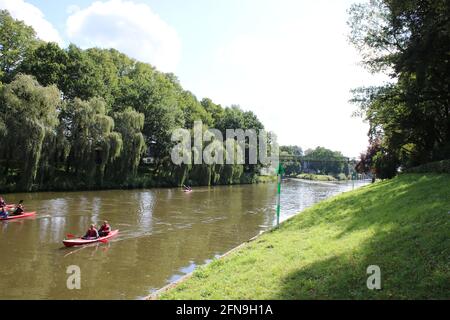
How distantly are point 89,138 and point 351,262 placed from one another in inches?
1567

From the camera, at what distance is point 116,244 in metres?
19.5

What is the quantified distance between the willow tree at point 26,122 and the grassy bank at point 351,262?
2932 centimetres

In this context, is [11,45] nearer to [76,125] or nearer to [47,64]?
[47,64]

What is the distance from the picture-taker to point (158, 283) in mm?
13648

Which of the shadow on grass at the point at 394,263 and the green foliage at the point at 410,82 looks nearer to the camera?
the shadow on grass at the point at 394,263

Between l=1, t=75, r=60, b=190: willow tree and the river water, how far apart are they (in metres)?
3.27

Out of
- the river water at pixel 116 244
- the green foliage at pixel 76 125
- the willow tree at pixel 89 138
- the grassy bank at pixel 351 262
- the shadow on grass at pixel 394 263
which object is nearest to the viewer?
the shadow on grass at pixel 394 263

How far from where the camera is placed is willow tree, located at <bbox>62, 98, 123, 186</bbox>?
143 ft

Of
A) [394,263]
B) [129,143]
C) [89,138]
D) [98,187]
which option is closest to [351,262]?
[394,263]

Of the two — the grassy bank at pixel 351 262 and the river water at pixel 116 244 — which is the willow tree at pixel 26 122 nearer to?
the river water at pixel 116 244

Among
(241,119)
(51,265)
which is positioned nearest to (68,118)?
(51,265)

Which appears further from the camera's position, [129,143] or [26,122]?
[129,143]

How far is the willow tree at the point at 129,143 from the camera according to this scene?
48.9 metres

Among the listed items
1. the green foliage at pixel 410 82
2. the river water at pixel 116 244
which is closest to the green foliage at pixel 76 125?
the river water at pixel 116 244
